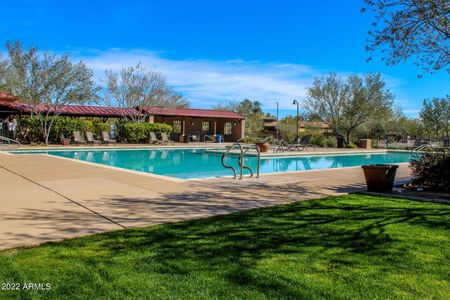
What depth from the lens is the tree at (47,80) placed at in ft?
73.8

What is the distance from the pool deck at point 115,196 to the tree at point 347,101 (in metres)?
21.7

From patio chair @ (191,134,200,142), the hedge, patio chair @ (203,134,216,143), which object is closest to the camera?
the hedge

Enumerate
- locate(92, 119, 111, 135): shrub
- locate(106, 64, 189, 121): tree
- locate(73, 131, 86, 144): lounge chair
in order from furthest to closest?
locate(106, 64, 189, 121): tree < locate(92, 119, 111, 135): shrub < locate(73, 131, 86, 144): lounge chair

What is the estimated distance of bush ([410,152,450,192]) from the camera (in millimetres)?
8211

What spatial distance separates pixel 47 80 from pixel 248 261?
881 inches

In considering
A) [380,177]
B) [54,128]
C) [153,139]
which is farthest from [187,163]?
[54,128]

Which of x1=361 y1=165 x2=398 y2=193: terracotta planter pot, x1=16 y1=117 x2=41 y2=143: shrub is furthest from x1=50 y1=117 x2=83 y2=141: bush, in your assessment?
x1=361 y1=165 x2=398 y2=193: terracotta planter pot

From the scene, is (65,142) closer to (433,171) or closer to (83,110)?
(83,110)

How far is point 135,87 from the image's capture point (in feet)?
100

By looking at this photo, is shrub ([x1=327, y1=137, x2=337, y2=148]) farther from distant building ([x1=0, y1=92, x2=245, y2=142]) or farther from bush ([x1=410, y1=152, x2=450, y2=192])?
bush ([x1=410, y1=152, x2=450, y2=192])

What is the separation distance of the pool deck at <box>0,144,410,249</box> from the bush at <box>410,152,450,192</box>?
1.32 m

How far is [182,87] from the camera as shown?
131 feet

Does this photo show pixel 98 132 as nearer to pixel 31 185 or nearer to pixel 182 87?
pixel 182 87

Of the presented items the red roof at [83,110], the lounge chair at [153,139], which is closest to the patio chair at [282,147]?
the lounge chair at [153,139]
